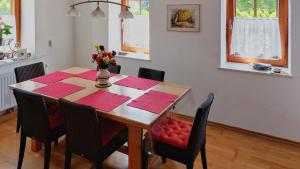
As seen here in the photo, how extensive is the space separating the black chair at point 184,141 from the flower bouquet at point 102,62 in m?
0.81

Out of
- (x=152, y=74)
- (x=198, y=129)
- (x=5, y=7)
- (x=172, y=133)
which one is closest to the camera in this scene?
(x=198, y=129)

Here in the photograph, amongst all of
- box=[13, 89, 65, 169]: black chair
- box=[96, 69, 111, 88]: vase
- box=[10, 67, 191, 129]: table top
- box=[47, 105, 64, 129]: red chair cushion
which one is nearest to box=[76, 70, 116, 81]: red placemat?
box=[10, 67, 191, 129]: table top

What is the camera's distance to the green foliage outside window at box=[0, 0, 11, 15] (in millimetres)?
4113

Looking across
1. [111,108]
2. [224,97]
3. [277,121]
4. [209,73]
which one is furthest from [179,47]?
[111,108]

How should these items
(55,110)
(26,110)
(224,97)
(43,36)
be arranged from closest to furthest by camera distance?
(26,110)
(55,110)
(224,97)
(43,36)

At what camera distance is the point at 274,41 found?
3543 mm

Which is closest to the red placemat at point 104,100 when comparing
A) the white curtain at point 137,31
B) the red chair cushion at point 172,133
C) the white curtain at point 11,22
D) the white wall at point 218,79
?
the red chair cushion at point 172,133

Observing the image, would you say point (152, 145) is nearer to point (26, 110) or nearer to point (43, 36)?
point (26, 110)

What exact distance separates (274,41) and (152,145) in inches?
87.4

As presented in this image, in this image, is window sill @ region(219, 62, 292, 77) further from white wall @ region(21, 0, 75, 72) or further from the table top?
white wall @ region(21, 0, 75, 72)

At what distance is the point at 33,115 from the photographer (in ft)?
8.45

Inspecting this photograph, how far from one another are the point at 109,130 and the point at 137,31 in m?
2.44

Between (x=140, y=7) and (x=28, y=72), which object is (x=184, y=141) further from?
(x=140, y=7)

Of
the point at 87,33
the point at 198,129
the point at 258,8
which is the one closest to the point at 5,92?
the point at 87,33
